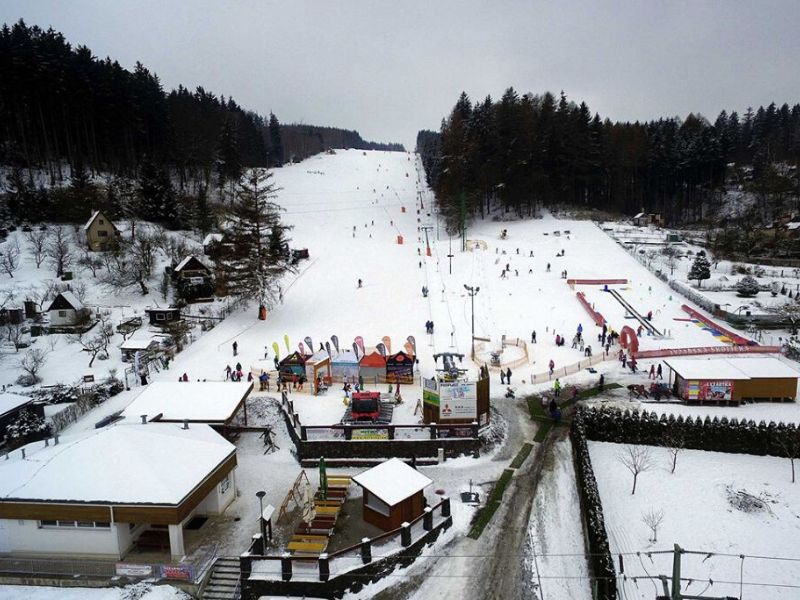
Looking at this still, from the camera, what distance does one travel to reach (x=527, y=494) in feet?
61.4

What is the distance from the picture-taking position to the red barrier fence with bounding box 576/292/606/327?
3659 centimetres

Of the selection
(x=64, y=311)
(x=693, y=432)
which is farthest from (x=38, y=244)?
(x=693, y=432)

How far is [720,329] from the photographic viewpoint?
117 feet

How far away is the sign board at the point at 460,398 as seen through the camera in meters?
22.5

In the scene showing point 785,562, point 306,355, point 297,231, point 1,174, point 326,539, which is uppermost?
point 1,174

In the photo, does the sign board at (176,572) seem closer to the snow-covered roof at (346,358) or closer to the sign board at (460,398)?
the sign board at (460,398)

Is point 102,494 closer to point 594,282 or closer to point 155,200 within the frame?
point 594,282

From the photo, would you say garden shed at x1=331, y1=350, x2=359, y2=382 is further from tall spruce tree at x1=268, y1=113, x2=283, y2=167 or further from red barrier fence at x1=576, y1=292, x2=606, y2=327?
tall spruce tree at x1=268, y1=113, x2=283, y2=167

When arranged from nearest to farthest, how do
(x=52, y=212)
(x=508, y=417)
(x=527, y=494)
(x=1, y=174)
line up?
(x=527, y=494)
(x=508, y=417)
(x=52, y=212)
(x=1, y=174)

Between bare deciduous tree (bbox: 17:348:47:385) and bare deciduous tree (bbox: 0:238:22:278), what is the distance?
1482cm

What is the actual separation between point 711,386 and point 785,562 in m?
11.1

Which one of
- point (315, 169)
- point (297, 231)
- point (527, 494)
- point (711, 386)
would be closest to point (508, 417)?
point (527, 494)

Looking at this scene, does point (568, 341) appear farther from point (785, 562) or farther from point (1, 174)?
point (1, 174)

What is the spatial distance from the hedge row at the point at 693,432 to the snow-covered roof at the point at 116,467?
1627cm
